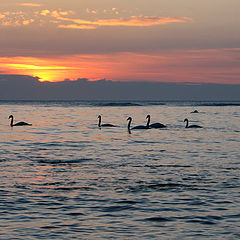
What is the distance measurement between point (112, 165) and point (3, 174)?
4737 mm

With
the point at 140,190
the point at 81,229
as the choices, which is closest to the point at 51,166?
the point at 140,190

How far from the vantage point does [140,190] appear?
14.4 m

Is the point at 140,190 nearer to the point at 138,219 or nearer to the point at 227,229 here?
the point at 138,219

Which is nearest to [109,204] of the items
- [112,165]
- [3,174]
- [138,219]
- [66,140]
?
[138,219]

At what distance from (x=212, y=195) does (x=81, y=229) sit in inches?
190

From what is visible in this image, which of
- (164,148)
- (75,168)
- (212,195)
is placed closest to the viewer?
(212,195)

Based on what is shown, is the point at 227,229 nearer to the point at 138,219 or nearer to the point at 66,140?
the point at 138,219

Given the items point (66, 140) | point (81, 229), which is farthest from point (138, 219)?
point (66, 140)

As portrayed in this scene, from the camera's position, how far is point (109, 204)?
12688 mm

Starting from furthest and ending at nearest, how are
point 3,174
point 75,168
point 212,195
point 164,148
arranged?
point 164,148 → point 75,168 → point 3,174 → point 212,195

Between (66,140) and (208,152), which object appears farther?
(66,140)

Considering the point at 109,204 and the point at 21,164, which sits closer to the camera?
the point at 109,204

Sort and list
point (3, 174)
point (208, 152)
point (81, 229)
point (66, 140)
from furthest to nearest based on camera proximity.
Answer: point (66, 140), point (208, 152), point (3, 174), point (81, 229)

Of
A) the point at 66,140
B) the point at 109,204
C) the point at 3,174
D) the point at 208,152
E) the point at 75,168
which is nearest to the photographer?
the point at 109,204
